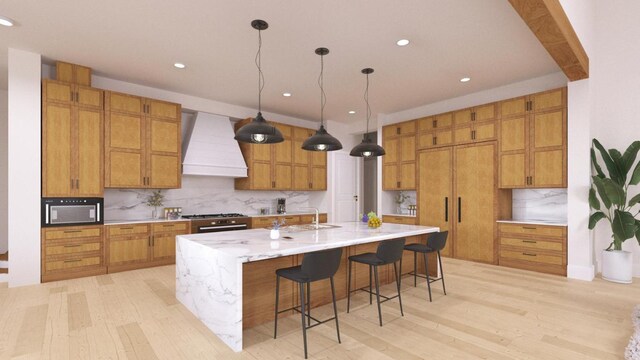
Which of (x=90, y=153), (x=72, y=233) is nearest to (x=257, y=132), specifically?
(x=90, y=153)

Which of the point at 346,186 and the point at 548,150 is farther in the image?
the point at 346,186

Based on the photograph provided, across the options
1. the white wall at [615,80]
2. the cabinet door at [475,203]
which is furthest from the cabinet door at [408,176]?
the white wall at [615,80]

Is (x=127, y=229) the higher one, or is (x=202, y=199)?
(x=202, y=199)

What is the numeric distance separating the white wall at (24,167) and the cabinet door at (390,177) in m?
6.08

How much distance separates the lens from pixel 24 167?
424 centimetres

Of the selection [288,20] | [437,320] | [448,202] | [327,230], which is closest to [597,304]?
[437,320]

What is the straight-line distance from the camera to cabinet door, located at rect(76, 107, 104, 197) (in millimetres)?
4625

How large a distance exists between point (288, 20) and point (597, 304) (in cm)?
468

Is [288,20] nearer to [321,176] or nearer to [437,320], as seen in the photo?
[437,320]

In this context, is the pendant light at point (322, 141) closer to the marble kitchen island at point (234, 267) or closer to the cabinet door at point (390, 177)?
the marble kitchen island at point (234, 267)

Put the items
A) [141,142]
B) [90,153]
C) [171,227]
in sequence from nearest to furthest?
[90,153], [141,142], [171,227]

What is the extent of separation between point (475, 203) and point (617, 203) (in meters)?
1.88

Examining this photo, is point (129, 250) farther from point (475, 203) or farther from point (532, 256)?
point (532, 256)

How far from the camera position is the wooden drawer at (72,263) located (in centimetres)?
436
